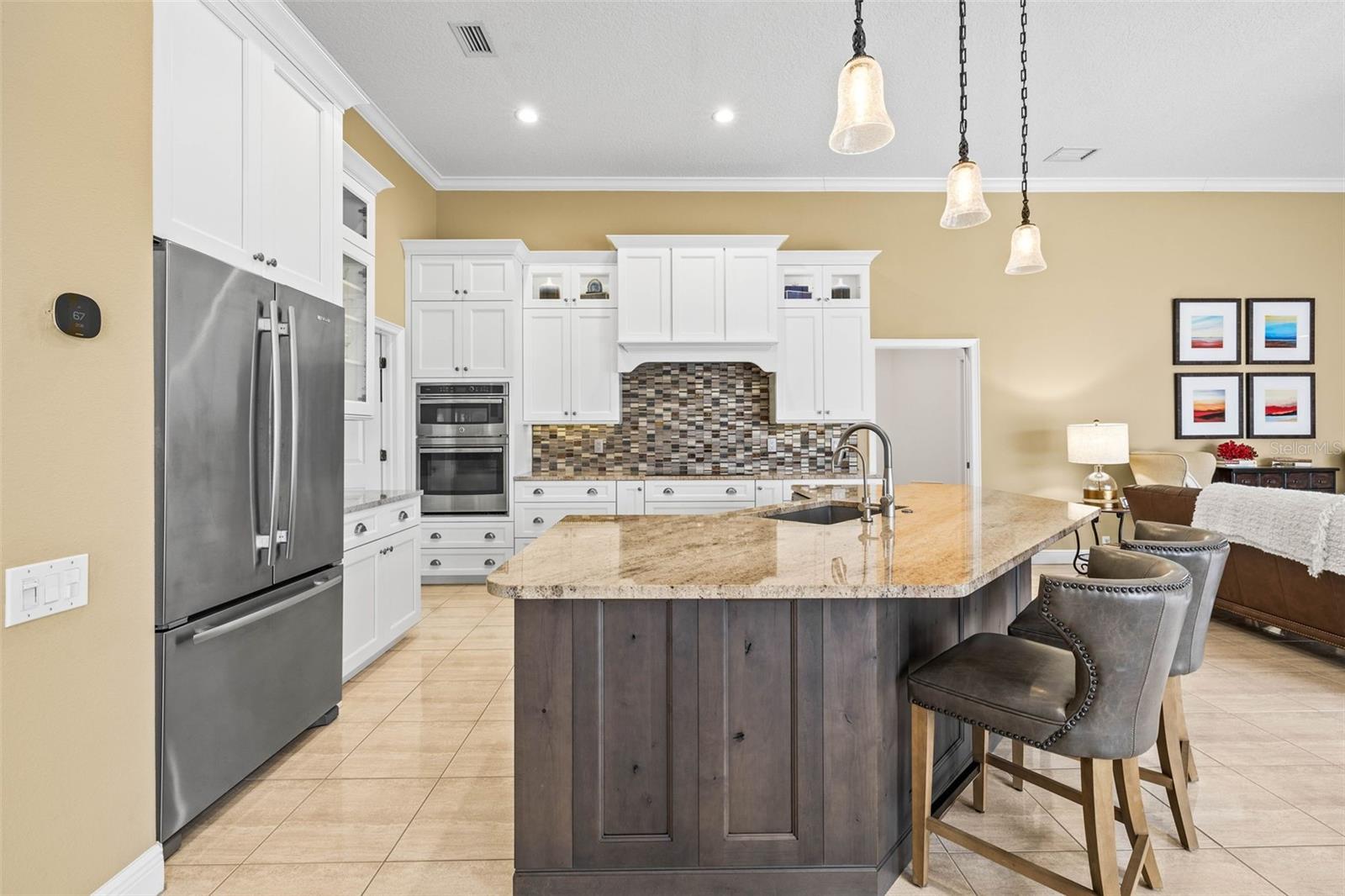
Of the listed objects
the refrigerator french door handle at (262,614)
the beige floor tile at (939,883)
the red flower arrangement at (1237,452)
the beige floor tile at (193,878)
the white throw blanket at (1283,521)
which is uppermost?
the red flower arrangement at (1237,452)

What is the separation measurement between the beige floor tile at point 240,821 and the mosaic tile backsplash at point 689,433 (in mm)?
3446

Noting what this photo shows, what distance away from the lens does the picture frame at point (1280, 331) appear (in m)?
5.82

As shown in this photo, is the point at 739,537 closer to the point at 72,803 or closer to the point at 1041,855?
the point at 1041,855

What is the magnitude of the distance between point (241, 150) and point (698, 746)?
2422 mm

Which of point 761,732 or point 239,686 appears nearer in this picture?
point 761,732

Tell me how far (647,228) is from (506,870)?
15.9ft

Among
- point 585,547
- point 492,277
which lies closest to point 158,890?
point 585,547

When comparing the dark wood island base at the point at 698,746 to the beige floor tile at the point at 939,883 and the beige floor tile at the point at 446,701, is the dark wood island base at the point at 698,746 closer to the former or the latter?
the beige floor tile at the point at 939,883

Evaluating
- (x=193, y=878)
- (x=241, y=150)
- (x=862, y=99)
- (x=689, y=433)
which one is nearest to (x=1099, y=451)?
(x=689, y=433)

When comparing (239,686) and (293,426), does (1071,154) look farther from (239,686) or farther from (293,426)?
(239,686)

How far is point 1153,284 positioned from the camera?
19.1ft

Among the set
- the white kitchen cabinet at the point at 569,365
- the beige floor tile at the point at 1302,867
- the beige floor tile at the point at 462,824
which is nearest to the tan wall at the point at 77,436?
the beige floor tile at the point at 462,824

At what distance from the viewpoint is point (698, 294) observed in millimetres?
5203

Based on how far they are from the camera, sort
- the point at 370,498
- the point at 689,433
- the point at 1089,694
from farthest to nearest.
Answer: the point at 689,433, the point at 370,498, the point at 1089,694
